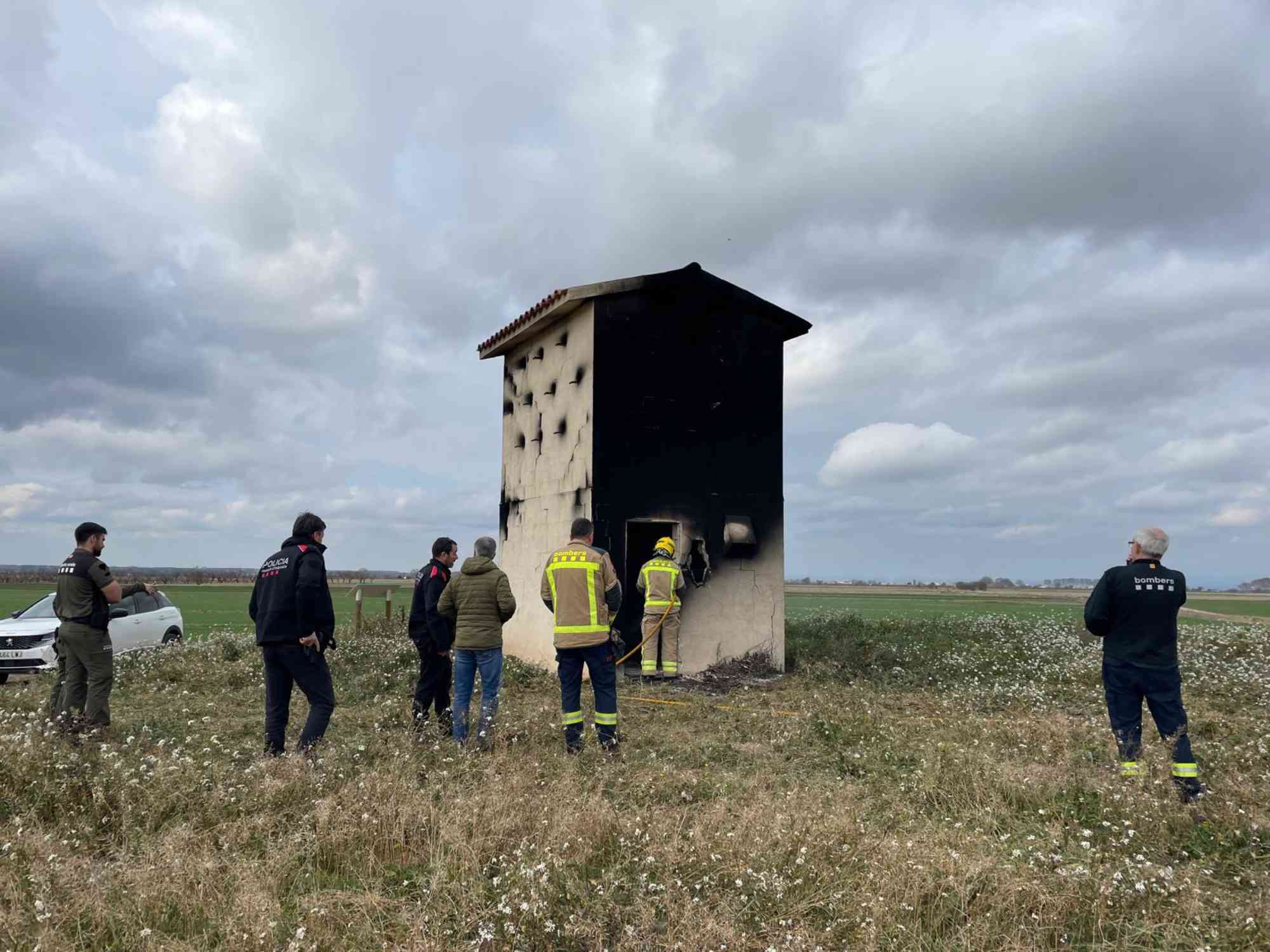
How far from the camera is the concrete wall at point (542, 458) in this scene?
1299 centimetres

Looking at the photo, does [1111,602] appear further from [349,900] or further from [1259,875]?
[349,900]

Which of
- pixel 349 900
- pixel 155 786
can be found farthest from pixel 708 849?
pixel 155 786

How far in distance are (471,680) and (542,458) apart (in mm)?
6785

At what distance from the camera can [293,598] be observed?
6746 millimetres

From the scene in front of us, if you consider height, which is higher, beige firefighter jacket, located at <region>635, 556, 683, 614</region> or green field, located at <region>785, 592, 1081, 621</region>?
beige firefighter jacket, located at <region>635, 556, 683, 614</region>

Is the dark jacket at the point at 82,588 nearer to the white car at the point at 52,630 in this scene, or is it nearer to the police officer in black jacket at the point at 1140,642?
the white car at the point at 52,630

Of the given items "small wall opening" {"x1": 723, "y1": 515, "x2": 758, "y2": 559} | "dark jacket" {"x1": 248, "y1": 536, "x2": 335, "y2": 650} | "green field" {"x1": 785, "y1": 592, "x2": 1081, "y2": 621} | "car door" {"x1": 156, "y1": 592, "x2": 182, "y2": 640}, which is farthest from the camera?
"green field" {"x1": 785, "y1": 592, "x2": 1081, "y2": 621}

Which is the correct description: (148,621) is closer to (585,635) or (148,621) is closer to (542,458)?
(542,458)

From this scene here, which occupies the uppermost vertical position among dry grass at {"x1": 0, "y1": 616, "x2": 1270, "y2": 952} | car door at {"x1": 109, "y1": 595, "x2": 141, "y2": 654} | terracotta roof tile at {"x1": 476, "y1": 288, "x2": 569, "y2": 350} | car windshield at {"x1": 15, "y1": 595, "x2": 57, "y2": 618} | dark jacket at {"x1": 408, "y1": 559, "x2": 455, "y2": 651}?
terracotta roof tile at {"x1": 476, "y1": 288, "x2": 569, "y2": 350}

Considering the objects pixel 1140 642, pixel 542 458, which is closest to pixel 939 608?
pixel 542 458

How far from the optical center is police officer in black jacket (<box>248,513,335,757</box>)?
6.71 m

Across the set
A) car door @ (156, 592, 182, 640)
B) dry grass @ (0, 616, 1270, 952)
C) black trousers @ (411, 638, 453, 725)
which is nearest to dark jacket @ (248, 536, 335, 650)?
dry grass @ (0, 616, 1270, 952)

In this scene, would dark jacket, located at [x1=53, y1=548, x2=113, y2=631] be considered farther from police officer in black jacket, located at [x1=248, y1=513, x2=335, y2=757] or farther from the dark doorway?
the dark doorway

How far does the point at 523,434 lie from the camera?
599 inches
